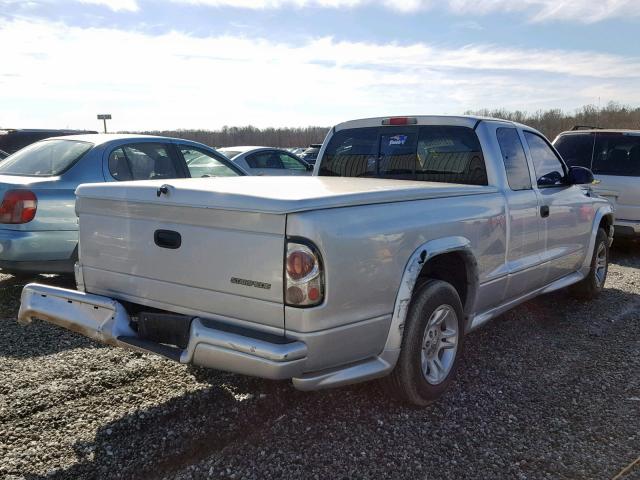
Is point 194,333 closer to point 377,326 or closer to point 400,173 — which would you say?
point 377,326

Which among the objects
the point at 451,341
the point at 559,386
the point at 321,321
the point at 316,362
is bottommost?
the point at 559,386

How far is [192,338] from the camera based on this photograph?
2.88m

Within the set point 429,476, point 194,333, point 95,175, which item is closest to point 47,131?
point 95,175

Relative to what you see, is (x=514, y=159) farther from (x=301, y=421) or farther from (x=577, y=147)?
(x=577, y=147)

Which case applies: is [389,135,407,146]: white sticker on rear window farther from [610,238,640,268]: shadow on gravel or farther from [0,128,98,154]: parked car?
[0,128,98,154]: parked car

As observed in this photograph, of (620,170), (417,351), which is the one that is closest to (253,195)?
(417,351)

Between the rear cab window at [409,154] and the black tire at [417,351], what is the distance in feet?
4.19

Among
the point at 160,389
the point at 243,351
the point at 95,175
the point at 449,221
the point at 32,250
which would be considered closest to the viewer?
the point at 243,351

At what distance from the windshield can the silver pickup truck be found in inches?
201

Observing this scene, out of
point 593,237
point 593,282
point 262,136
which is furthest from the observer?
point 262,136

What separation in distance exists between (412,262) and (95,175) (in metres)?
3.88

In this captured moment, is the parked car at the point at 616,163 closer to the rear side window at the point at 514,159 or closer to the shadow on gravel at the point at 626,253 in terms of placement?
the shadow on gravel at the point at 626,253

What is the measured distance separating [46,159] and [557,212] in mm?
5076

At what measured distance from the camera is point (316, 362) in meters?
2.81
